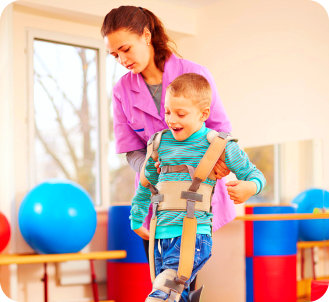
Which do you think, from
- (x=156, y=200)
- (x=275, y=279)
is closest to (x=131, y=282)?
(x=275, y=279)

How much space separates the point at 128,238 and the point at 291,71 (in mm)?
1446

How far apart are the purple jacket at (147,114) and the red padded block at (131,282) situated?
182cm

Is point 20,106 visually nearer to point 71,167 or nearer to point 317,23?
point 71,167

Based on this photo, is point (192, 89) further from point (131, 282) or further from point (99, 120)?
point (131, 282)

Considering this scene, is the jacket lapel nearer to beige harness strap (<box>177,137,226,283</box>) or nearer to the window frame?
beige harness strap (<box>177,137,226,283</box>)

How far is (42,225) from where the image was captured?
9.23 ft

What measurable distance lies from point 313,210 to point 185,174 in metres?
1.45

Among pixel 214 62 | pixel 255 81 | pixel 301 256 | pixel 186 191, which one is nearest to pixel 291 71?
pixel 255 81

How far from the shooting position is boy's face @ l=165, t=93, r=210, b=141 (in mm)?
1134

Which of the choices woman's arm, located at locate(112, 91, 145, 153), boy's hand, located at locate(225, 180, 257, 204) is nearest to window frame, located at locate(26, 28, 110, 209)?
woman's arm, located at locate(112, 91, 145, 153)

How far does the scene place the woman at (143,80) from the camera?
1320mm

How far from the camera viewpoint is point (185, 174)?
3.77ft

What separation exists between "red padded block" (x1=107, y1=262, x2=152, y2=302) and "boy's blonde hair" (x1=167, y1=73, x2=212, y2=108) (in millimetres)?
2159

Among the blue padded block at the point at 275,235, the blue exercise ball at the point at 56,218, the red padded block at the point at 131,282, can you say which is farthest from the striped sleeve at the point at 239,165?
the red padded block at the point at 131,282
